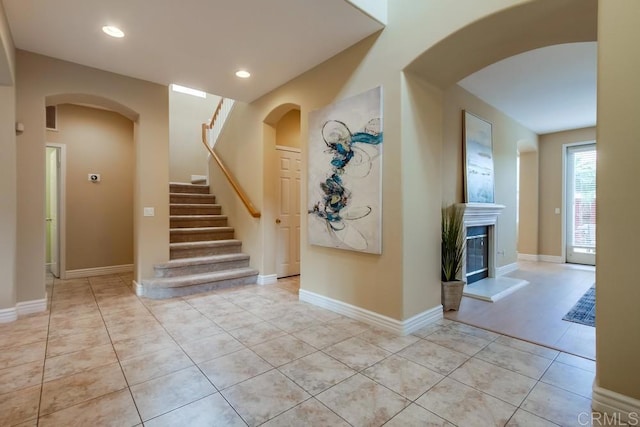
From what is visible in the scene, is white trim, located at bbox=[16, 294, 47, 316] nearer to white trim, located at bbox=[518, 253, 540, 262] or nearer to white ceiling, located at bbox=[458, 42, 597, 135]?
white ceiling, located at bbox=[458, 42, 597, 135]

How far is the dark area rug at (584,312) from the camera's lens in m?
3.05

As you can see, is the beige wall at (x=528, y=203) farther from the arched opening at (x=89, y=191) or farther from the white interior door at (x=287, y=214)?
the arched opening at (x=89, y=191)

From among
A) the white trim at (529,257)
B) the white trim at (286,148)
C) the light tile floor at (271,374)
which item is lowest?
the light tile floor at (271,374)

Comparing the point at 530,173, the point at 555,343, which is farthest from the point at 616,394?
the point at 530,173

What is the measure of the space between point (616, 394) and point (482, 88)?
3.82 metres

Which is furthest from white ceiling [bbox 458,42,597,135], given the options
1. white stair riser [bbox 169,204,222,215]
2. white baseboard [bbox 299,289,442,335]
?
white stair riser [bbox 169,204,222,215]

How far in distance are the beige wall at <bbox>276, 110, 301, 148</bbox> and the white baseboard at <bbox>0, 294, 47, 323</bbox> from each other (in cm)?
355

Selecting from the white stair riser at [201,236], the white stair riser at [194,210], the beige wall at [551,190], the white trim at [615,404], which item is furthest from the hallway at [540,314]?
the white stair riser at [194,210]

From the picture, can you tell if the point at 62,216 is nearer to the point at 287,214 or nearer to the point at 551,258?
the point at 287,214

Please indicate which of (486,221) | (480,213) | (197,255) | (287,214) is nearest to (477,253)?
(486,221)

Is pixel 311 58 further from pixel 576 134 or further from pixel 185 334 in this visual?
pixel 576 134

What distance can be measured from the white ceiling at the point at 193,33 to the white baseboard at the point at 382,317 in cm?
270

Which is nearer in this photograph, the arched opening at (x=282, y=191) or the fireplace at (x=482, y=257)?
the fireplace at (x=482, y=257)

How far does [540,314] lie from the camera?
128 inches
